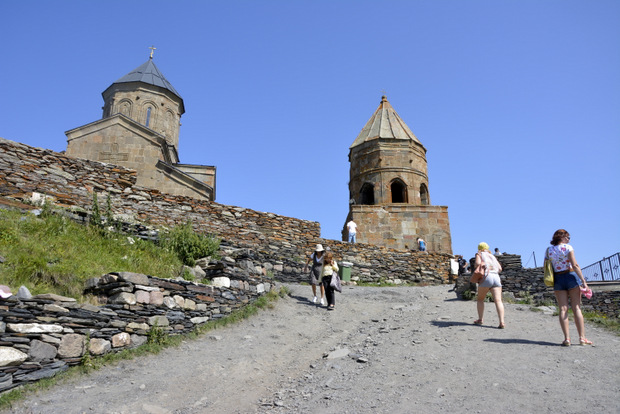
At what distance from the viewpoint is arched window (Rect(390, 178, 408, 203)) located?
2034cm

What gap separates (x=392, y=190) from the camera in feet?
68.4

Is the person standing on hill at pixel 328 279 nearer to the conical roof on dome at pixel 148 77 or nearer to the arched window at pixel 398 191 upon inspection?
A: the arched window at pixel 398 191

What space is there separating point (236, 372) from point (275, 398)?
83 cm

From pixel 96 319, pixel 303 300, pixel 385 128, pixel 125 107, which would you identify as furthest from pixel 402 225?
pixel 96 319

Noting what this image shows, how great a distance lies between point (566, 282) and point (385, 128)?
1687 centimetres

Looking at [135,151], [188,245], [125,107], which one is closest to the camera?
[188,245]

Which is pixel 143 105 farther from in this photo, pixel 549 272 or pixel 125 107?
pixel 549 272

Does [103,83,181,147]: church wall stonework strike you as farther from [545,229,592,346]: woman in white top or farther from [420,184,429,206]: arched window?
[545,229,592,346]: woman in white top

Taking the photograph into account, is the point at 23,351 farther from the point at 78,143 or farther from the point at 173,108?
the point at 173,108

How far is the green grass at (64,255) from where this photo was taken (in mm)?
5445

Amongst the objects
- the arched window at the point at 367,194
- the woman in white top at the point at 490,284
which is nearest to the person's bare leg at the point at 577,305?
the woman in white top at the point at 490,284

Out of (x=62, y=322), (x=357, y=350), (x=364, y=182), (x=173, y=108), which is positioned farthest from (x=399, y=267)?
(x=173, y=108)

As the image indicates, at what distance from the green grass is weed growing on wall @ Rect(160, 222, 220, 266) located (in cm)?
17

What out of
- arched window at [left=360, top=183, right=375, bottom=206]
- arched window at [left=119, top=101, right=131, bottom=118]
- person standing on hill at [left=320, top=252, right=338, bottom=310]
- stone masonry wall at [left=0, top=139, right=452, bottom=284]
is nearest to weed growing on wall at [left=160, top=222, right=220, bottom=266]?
stone masonry wall at [left=0, top=139, right=452, bottom=284]
